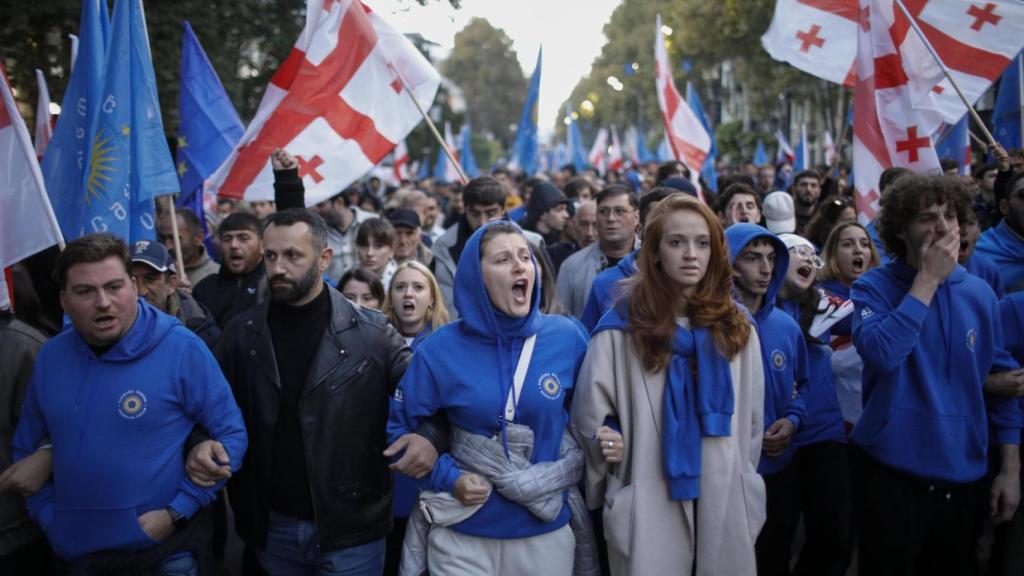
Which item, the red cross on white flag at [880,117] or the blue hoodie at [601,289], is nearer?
the blue hoodie at [601,289]

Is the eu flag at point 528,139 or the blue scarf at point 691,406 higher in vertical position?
the eu flag at point 528,139

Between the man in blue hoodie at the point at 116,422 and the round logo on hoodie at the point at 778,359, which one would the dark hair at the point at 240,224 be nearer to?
the man in blue hoodie at the point at 116,422

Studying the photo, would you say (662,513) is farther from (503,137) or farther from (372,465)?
(503,137)

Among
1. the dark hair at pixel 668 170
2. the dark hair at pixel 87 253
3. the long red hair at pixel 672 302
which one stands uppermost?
the dark hair at pixel 668 170

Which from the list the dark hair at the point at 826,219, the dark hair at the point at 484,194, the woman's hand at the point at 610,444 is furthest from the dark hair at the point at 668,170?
the woman's hand at the point at 610,444

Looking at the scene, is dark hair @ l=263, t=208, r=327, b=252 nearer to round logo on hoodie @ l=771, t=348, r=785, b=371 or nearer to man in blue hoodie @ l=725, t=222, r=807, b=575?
man in blue hoodie @ l=725, t=222, r=807, b=575

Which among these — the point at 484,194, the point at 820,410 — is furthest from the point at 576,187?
the point at 820,410

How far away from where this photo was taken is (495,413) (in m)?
3.48

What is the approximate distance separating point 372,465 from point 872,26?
4.88 meters

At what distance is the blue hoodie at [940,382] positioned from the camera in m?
3.96

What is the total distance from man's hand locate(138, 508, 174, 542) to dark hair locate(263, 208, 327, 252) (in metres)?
1.20

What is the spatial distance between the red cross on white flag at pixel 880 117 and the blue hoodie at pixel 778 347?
98.0 inches

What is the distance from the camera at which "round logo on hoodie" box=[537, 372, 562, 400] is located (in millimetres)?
3512

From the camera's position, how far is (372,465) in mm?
3984
